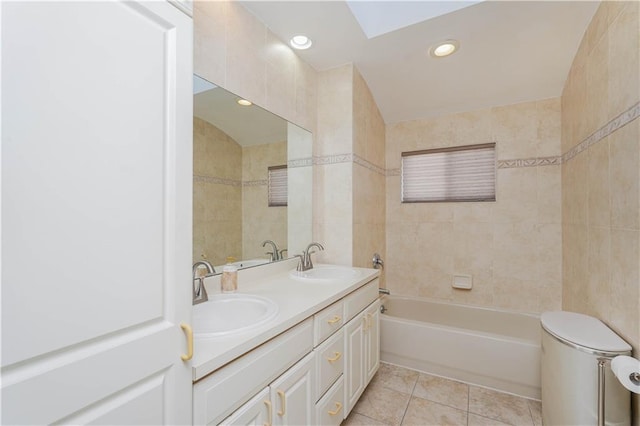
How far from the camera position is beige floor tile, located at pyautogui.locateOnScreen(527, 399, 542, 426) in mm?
1749

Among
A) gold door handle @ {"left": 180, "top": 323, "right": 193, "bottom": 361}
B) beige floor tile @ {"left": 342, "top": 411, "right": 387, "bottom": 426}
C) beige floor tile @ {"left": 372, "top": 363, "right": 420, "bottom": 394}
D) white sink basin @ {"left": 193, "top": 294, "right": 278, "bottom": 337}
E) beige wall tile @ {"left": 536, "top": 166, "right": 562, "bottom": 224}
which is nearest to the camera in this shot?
gold door handle @ {"left": 180, "top": 323, "right": 193, "bottom": 361}

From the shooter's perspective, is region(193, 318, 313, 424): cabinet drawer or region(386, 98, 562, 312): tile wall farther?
region(386, 98, 562, 312): tile wall

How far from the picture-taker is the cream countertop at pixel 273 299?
0.82m

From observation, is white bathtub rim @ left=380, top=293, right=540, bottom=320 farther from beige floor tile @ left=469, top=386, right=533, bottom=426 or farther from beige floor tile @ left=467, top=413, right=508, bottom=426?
beige floor tile @ left=467, top=413, right=508, bottom=426

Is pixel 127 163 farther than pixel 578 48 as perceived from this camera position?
No

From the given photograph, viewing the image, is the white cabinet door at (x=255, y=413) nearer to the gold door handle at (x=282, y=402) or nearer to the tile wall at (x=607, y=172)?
the gold door handle at (x=282, y=402)

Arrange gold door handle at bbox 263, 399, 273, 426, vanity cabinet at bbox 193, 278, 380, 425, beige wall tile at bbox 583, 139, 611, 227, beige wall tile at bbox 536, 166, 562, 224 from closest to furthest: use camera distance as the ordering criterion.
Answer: vanity cabinet at bbox 193, 278, 380, 425 < gold door handle at bbox 263, 399, 273, 426 < beige wall tile at bbox 583, 139, 611, 227 < beige wall tile at bbox 536, 166, 562, 224

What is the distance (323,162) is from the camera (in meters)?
2.37

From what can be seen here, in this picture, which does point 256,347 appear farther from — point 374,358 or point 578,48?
point 578,48

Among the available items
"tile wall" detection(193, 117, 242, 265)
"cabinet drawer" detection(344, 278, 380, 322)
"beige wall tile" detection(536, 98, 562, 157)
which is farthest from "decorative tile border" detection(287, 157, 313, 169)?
"beige wall tile" detection(536, 98, 562, 157)

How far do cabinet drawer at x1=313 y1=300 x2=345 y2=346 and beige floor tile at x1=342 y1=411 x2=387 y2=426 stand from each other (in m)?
0.71

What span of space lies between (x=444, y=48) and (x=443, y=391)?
100 inches

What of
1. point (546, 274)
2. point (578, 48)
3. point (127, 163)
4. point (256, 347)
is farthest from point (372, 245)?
point (127, 163)

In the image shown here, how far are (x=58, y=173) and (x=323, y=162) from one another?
195cm
